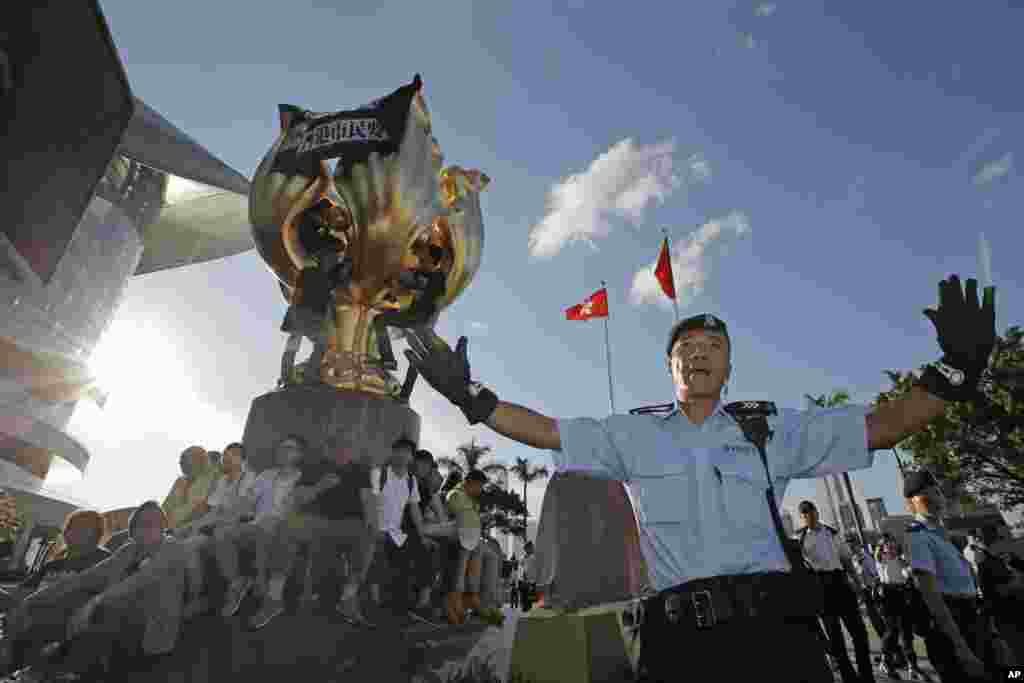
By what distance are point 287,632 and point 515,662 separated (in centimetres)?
162

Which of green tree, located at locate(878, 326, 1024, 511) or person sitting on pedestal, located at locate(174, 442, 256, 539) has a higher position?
green tree, located at locate(878, 326, 1024, 511)

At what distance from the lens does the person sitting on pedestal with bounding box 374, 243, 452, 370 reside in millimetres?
7594

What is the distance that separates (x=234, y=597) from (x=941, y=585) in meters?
5.08

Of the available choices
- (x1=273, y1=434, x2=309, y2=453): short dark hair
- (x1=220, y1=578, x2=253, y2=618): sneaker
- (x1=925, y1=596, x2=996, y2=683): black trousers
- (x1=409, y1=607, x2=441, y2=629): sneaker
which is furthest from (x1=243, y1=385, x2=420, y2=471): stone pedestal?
(x1=925, y1=596, x2=996, y2=683): black trousers

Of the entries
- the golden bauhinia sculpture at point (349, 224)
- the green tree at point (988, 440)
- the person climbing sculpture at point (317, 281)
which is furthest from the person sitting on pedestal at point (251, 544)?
the green tree at point (988, 440)

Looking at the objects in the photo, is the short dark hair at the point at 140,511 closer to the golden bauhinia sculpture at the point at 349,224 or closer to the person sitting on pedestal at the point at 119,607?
the person sitting on pedestal at the point at 119,607

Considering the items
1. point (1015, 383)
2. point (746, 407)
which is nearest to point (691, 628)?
point (746, 407)

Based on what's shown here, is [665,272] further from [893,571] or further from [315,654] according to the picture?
[315,654]

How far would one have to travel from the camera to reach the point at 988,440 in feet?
64.2

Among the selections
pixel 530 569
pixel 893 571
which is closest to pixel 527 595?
pixel 530 569

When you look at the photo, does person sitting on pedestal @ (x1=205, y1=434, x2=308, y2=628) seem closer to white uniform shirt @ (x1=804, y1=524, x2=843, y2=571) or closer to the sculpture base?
the sculpture base

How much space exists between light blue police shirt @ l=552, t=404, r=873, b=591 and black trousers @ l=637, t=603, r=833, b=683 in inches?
7.3

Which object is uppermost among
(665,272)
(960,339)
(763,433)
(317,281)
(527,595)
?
(665,272)

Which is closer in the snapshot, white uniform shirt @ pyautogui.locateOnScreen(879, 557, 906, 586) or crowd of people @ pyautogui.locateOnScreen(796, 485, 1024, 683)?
crowd of people @ pyautogui.locateOnScreen(796, 485, 1024, 683)
